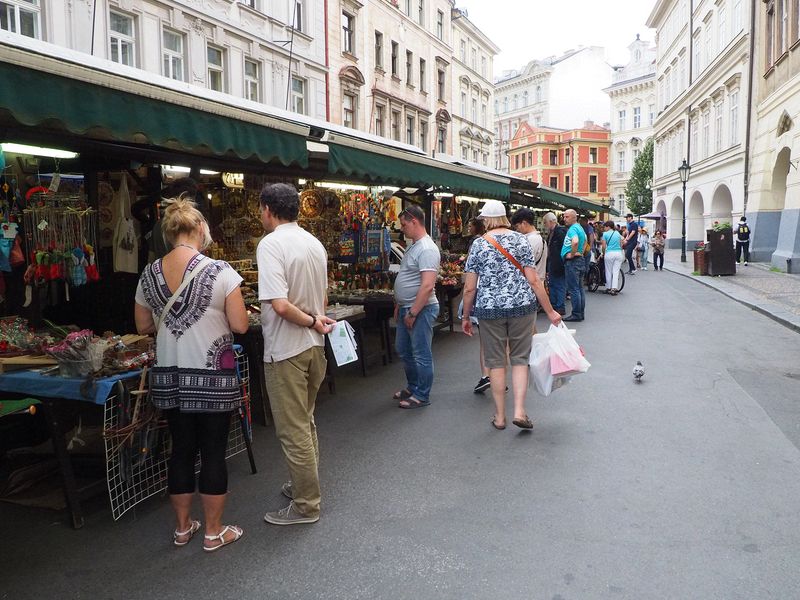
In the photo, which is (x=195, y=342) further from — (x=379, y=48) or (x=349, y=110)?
(x=379, y=48)

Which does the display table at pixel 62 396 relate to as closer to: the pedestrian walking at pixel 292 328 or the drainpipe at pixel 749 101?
the pedestrian walking at pixel 292 328

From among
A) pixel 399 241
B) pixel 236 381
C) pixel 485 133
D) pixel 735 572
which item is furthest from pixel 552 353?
pixel 485 133

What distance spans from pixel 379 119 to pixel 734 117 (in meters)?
15.2

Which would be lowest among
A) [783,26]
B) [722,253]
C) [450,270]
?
[450,270]

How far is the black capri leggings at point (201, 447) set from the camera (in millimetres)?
3355

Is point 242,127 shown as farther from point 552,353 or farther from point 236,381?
point 552,353

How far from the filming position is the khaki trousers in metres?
3.60

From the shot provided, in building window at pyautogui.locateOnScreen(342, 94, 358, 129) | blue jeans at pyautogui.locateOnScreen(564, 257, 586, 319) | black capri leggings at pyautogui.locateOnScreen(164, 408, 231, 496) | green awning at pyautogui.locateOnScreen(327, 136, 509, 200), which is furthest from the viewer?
building window at pyautogui.locateOnScreen(342, 94, 358, 129)

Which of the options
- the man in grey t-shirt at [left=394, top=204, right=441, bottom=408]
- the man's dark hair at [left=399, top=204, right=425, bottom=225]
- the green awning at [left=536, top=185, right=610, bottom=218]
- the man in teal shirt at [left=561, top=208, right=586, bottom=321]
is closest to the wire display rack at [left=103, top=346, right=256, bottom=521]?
the man in grey t-shirt at [left=394, top=204, right=441, bottom=408]

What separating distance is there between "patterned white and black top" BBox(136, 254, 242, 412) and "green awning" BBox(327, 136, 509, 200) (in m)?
2.86

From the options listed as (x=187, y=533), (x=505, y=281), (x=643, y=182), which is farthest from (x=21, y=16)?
(x=643, y=182)

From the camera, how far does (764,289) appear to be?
Answer: 584 inches

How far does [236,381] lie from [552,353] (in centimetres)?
277

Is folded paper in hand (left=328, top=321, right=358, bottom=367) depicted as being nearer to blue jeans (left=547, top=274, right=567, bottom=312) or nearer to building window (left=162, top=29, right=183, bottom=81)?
blue jeans (left=547, top=274, right=567, bottom=312)
